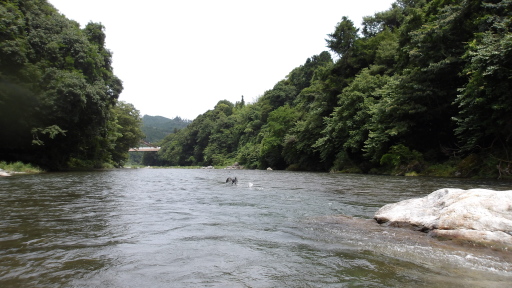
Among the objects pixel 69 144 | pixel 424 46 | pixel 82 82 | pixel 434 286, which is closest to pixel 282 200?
pixel 434 286

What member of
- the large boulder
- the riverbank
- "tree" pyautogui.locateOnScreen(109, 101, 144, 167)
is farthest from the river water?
"tree" pyautogui.locateOnScreen(109, 101, 144, 167)

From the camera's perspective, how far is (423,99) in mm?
21922

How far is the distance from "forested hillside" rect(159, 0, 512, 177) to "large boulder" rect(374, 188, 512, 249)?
11987 mm

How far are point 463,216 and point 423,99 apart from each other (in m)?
19.5

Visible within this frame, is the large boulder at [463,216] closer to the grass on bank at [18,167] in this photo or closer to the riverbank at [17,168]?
the riverbank at [17,168]

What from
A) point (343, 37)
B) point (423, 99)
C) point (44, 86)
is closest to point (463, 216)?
point (423, 99)

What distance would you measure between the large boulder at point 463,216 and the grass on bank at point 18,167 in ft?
84.3

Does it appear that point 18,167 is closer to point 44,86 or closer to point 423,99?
point 44,86

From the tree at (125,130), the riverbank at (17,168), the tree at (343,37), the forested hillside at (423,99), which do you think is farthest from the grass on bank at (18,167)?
the tree at (343,37)

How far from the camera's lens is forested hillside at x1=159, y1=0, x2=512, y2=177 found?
16.0m

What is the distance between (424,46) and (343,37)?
19675 millimetres

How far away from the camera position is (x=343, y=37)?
39.2 m

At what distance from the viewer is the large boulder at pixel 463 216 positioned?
443 cm

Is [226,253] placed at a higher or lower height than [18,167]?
higher
